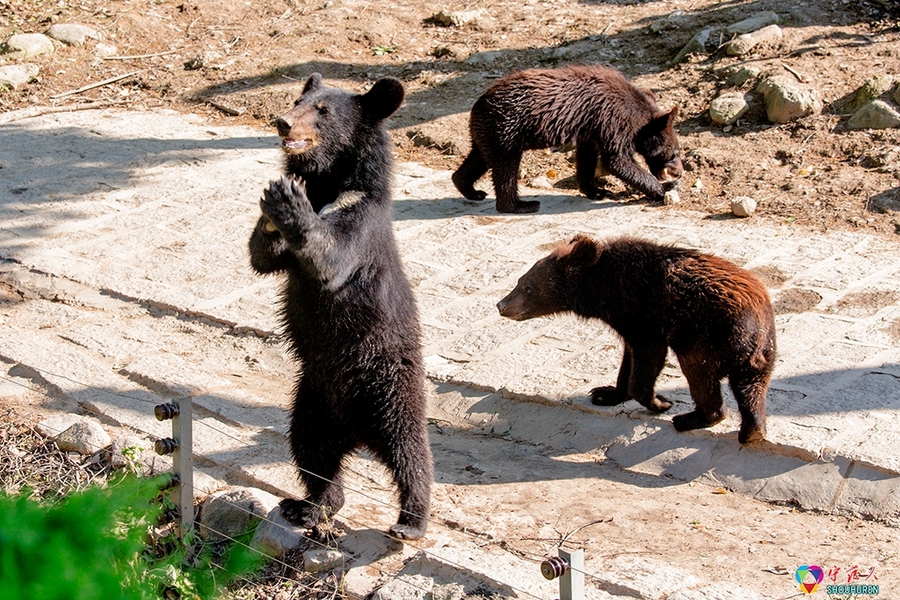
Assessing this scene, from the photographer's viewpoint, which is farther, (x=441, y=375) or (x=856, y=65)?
(x=856, y=65)

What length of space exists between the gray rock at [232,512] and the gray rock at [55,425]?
1.31 meters

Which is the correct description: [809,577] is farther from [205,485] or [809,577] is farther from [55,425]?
[55,425]

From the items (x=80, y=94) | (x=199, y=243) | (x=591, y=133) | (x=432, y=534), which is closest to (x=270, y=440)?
(x=432, y=534)

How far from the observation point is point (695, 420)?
5648 millimetres

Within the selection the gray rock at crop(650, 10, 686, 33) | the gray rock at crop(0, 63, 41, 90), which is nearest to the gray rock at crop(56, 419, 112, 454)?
the gray rock at crop(0, 63, 41, 90)

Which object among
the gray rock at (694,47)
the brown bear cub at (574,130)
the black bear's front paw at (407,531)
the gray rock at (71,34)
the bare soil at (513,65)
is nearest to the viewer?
the black bear's front paw at (407,531)

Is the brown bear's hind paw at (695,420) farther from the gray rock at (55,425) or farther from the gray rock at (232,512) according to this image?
the gray rock at (55,425)

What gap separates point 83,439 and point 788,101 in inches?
317

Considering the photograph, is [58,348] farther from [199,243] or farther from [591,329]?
[591,329]

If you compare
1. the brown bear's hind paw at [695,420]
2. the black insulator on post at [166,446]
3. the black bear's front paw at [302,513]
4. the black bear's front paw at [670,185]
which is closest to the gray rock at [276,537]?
the black bear's front paw at [302,513]

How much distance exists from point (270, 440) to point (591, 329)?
269cm

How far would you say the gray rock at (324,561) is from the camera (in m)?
4.59

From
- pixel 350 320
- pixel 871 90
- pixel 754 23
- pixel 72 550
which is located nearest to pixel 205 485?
pixel 350 320

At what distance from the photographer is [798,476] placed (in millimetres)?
5312
